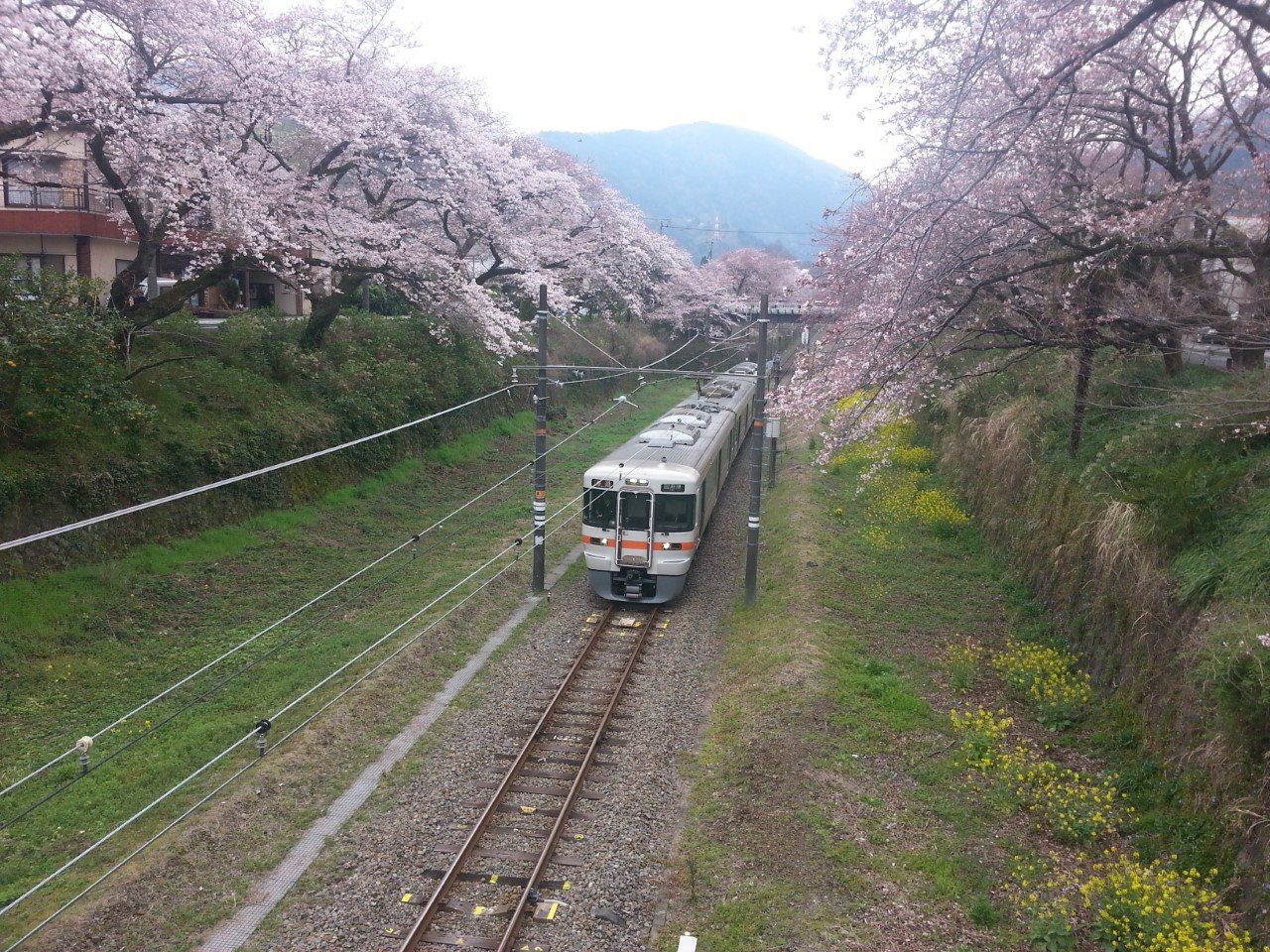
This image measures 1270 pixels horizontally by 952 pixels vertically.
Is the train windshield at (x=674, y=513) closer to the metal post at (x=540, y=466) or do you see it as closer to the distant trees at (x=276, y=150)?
the metal post at (x=540, y=466)

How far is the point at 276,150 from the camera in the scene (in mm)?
18797

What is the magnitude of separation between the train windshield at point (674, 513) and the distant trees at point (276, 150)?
7510 mm

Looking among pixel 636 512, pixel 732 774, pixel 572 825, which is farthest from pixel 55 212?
pixel 732 774

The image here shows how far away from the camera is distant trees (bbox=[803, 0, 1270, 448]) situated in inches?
389

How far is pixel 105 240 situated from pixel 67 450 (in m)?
12.5

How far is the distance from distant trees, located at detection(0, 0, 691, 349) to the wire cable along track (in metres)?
9.67

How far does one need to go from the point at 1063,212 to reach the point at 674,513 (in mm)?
6637

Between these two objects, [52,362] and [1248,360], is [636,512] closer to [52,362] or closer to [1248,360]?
[52,362]

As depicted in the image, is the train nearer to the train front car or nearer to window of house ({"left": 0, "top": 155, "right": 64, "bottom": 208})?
the train front car

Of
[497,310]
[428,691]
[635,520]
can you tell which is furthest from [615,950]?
[497,310]

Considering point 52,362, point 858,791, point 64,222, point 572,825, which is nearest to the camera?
point 572,825

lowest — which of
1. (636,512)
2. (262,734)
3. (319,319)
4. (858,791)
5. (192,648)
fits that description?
(192,648)

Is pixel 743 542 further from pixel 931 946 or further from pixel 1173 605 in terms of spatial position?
pixel 931 946

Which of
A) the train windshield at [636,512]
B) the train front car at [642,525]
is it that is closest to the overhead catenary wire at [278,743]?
the train front car at [642,525]
